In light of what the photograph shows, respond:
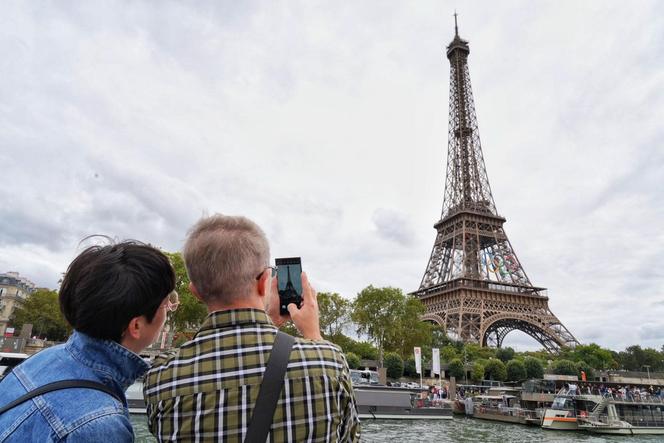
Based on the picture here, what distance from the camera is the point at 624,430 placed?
24391mm

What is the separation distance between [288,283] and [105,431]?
0.98m

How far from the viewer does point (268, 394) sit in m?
1.51

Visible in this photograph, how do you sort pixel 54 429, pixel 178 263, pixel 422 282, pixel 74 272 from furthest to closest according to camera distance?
1. pixel 422 282
2. pixel 178 263
3. pixel 74 272
4. pixel 54 429

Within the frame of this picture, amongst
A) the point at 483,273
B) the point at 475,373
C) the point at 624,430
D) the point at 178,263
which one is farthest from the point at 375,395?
the point at 483,273

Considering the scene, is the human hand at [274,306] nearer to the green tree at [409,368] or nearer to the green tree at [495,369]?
the green tree at [409,368]

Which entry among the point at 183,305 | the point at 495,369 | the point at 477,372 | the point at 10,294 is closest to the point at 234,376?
the point at 183,305

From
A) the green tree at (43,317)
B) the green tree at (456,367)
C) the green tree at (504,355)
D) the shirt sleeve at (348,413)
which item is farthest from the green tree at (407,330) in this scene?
the shirt sleeve at (348,413)

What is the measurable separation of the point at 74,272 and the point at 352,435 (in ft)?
4.13

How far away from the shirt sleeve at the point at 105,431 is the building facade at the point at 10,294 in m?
71.4

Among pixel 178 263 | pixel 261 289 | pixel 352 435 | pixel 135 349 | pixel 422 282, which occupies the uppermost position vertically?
pixel 422 282

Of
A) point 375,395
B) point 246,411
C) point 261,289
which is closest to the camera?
point 246,411

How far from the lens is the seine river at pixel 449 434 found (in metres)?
16.6

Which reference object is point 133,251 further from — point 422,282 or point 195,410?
point 422,282

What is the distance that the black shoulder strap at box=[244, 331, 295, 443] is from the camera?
1.48 metres
